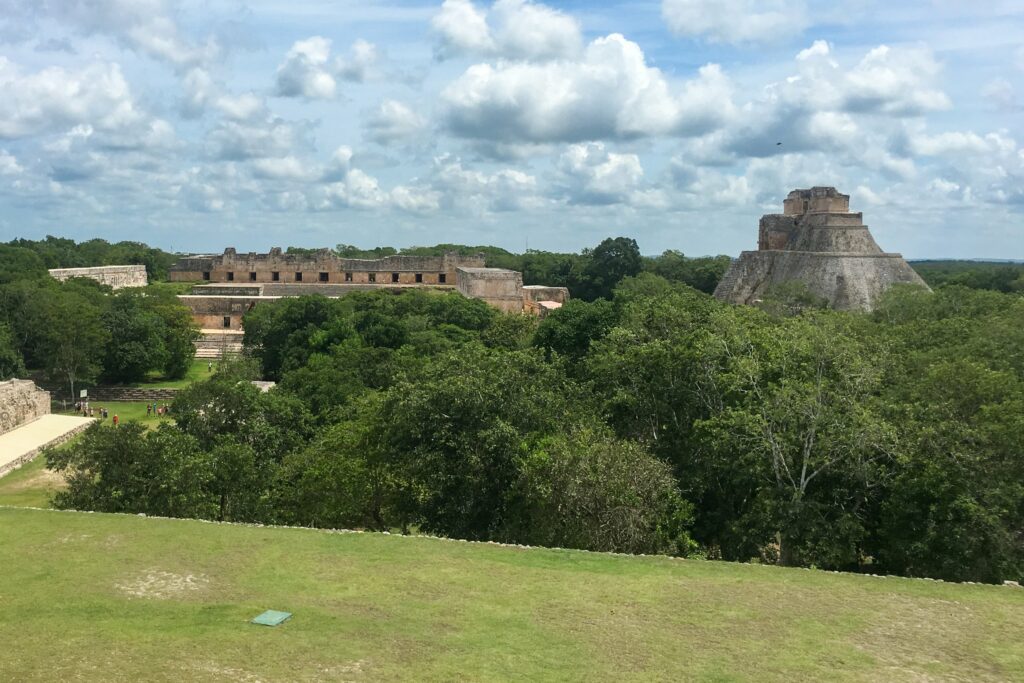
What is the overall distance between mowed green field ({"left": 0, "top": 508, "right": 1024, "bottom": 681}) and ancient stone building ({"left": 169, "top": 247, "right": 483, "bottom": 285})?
33.5 meters

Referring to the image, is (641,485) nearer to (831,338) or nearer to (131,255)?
(831,338)

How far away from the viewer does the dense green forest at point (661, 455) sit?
1087 centimetres

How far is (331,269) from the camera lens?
4338 centimetres

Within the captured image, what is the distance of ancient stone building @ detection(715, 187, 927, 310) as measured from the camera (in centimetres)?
3031

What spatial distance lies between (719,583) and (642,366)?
635 centimetres

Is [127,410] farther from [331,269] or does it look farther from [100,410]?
[331,269]

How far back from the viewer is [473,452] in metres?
12.2

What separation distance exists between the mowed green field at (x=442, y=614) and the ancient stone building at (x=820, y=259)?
22728 millimetres

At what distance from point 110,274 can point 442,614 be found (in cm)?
4686

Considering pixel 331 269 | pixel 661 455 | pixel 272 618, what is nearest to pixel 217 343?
pixel 331 269

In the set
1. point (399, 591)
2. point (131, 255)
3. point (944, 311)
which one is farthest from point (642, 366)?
point (131, 255)

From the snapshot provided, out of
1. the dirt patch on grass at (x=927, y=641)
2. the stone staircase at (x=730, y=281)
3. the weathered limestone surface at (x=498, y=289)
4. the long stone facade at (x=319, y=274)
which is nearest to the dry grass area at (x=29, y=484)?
the dirt patch on grass at (x=927, y=641)

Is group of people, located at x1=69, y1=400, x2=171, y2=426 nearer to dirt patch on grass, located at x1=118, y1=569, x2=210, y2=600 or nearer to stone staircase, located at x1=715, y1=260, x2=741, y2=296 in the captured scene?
dirt patch on grass, located at x1=118, y1=569, x2=210, y2=600

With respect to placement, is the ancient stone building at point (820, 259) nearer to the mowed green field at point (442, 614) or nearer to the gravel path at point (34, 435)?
the mowed green field at point (442, 614)
